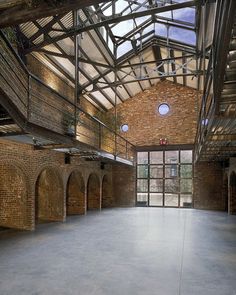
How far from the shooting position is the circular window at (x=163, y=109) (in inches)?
587

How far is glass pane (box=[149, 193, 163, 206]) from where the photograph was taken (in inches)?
579

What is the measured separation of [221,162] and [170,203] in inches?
141

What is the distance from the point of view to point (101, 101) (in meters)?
14.7

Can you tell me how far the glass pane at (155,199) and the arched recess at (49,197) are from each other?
666 centimetres

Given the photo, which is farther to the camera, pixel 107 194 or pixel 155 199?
pixel 107 194

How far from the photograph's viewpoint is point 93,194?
13.6m

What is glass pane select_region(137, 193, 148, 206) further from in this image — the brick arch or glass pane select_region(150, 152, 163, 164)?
the brick arch

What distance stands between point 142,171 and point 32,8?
1345cm

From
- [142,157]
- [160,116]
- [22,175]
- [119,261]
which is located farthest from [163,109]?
[119,261]

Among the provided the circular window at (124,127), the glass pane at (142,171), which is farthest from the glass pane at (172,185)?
the circular window at (124,127)

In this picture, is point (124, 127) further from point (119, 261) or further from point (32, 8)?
point (32, 8)

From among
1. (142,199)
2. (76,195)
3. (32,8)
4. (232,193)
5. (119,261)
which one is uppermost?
(32,8)

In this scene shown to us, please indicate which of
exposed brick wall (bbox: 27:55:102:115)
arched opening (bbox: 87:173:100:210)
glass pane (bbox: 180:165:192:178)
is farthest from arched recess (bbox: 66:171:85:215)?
glass pane (bbox: 180:165:192:178)

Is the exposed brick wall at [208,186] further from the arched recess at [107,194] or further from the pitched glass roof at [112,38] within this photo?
the pitched glass roof at [112,38]
